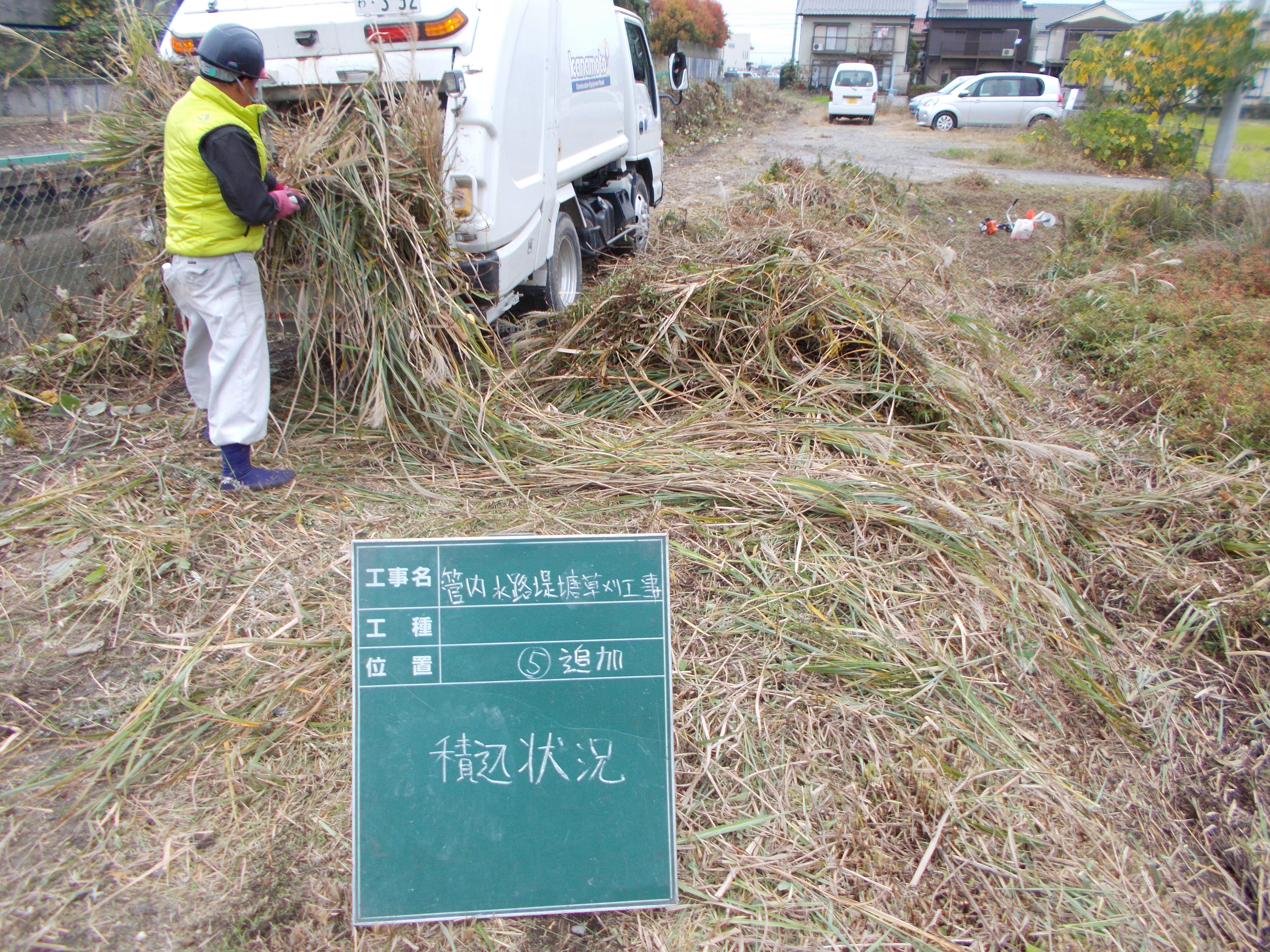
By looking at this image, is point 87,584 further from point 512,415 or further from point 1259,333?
point 1259,333

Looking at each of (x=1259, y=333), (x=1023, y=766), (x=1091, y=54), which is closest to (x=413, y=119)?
(x=1023, y=766)

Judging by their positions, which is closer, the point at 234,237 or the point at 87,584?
the point at 87,584

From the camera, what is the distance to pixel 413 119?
351cm

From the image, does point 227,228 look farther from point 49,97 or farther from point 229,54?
point 49,97

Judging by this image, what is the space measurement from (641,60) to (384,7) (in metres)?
4.29

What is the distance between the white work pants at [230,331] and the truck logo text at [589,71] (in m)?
2.91

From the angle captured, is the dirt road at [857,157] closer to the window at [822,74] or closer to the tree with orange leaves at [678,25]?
the tree with orange leaves at [678,25]

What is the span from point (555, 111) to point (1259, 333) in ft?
15.5

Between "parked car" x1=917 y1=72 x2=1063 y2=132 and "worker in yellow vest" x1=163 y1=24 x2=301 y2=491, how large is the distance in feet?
65.5

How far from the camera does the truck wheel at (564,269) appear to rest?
202 inches

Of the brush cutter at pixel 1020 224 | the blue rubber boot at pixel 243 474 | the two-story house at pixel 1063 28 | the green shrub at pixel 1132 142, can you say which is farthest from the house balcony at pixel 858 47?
the blue rubber boot at pixel 243 474

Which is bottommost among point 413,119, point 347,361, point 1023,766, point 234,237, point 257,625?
point 1023,766

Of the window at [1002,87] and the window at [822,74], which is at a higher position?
the window at [822,74]

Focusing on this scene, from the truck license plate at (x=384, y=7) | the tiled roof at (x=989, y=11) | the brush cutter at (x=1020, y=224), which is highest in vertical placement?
the tiled roof at (x=989, y=11)
